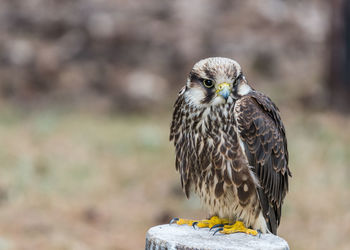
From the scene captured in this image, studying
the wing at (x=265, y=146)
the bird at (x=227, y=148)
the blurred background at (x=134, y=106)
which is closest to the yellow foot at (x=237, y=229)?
the bird at (x=227, y=148)

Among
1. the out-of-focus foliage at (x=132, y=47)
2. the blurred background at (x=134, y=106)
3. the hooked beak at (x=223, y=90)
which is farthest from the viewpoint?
the out-of-focus foliage at (x=132, y=47)

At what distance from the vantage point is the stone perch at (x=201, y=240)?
314 centimetres

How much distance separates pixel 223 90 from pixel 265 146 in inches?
25.2

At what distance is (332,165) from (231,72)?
4.97m

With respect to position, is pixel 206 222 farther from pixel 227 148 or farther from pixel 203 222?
pixel 227 148

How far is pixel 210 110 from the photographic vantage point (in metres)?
3.57

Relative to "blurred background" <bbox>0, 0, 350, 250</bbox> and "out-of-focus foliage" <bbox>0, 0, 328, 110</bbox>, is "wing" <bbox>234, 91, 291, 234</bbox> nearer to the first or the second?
"blurred background" <bbox>0, 0, 350, 250</bbox>

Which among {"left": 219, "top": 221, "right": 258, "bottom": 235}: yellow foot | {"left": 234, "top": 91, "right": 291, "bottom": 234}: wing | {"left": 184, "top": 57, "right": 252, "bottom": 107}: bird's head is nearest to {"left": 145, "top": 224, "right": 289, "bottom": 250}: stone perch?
{"left": 219, "top": 221, "right": 258, "bottom": 235}: yellow foot

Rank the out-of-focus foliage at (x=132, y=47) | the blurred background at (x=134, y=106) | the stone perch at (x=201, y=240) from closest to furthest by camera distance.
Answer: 1. the stone perch at (x=201, y=240)
2. the blurred background at (x=134, y=106)
3. the out-of-focus foliage at (x=132, y=47)

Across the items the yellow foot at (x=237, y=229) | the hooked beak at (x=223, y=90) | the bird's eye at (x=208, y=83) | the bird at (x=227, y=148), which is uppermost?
the bird's eye at (x=208, y=83)

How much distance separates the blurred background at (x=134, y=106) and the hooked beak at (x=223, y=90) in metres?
3.09

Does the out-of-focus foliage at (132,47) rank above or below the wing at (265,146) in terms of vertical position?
above

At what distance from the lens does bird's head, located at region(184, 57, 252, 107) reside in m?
3.39

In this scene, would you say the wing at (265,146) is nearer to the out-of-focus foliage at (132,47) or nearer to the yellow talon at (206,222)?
the yellow talon at (206,222)
